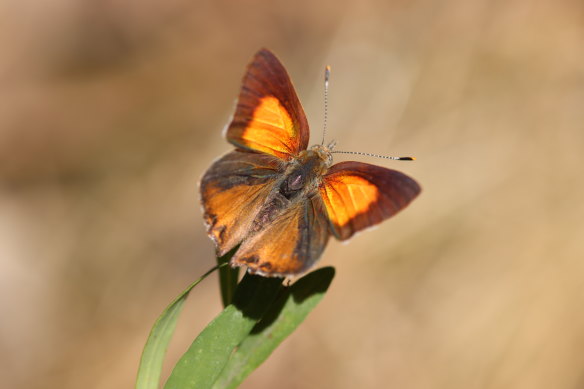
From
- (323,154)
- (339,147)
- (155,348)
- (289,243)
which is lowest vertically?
(155,348)

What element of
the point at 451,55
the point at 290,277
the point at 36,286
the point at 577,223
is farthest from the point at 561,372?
the point at 36,286

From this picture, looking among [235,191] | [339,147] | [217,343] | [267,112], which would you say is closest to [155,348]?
[217,343]

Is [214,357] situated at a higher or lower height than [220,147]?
lower

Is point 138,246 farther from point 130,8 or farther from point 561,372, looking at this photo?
Result: point 561,372

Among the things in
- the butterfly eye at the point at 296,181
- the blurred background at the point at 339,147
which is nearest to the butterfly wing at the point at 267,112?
the butterfly eye at the point at 296,181

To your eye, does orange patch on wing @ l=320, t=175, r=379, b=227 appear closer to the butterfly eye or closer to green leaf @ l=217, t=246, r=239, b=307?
the butterfly eye

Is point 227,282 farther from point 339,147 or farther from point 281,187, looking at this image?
point 339,147

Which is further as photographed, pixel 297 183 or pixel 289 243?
pixel 297 183
